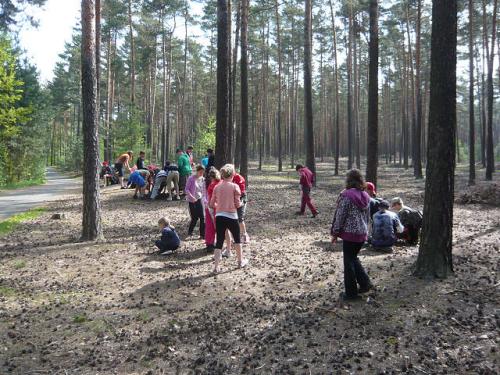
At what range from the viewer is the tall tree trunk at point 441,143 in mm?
6305

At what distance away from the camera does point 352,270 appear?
5.89 m

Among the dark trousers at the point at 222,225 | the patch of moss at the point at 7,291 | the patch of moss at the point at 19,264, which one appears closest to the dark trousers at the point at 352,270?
the dark trousers at the point at 222,225

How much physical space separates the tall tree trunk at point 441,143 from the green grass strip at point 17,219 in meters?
10.7

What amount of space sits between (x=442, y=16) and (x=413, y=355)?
4994mm

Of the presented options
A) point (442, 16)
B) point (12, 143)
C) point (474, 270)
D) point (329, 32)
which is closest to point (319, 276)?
point (474, 270)

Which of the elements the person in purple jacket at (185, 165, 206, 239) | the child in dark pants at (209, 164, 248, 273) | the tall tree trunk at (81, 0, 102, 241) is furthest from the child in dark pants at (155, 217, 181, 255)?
the tall tree trunk at (81, 0, 102, 241)

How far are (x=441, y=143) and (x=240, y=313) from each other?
4.01 metres

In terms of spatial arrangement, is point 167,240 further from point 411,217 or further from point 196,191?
point 411,217

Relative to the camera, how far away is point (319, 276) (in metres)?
7.37

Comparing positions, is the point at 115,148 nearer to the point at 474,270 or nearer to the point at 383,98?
the point at 474,270

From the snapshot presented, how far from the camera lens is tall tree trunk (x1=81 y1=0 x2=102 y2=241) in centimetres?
968

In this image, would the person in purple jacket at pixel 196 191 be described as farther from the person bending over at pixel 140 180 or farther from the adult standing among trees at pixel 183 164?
the person bending over at pixel 140 180

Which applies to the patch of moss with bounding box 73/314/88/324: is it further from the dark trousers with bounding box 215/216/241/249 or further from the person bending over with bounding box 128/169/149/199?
the person bending over with bounding box 128/169/149/199

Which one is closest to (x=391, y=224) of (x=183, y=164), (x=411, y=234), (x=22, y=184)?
(x=411, y=234)
